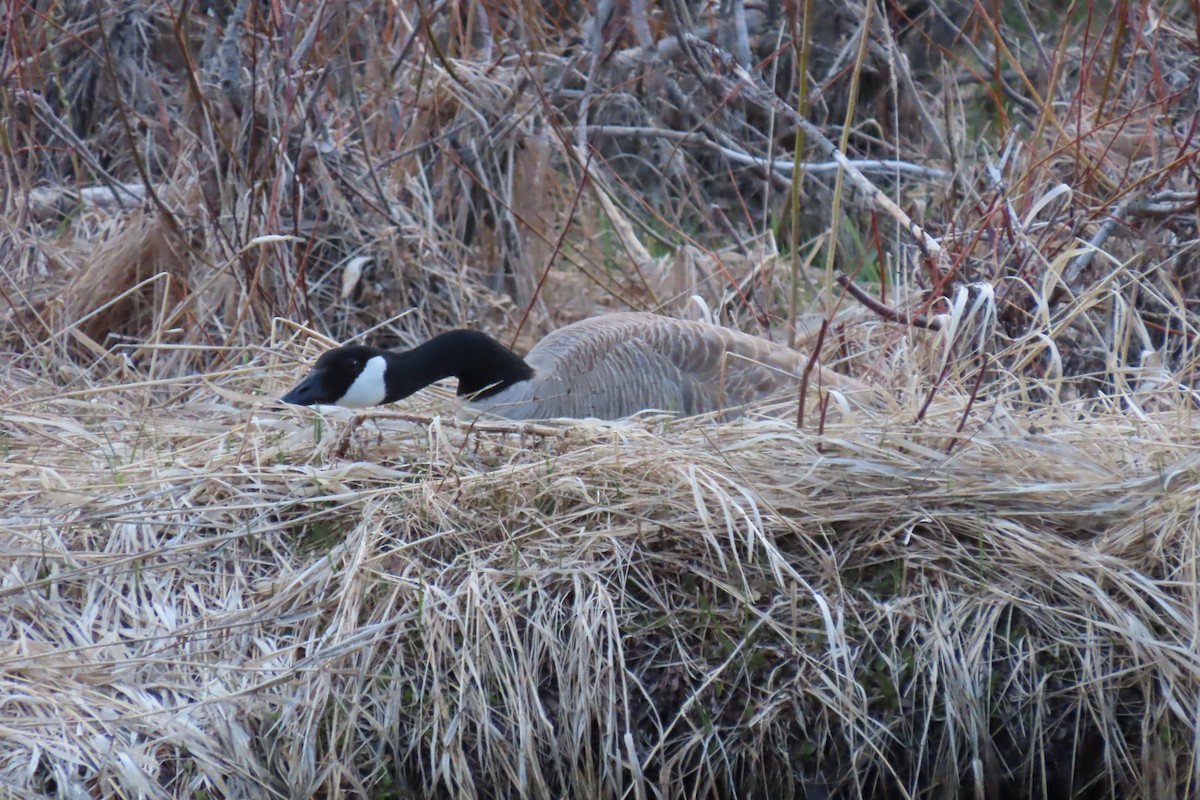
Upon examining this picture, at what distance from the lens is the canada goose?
408cm

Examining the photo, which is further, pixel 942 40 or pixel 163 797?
pixel 942 40

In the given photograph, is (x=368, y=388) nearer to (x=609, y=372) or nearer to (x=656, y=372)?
(x=609, y=372)

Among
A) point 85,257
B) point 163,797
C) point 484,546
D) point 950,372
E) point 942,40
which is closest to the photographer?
point 163,797

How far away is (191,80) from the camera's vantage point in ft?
14.8

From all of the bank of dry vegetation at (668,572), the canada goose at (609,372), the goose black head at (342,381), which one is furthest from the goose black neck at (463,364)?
the bank of dry vegetation at (668,572)

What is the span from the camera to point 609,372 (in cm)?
416

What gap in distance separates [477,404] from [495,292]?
1413 millimetres

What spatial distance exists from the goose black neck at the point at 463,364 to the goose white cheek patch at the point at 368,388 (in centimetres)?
8

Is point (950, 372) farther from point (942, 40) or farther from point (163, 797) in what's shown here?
point (942, 40)

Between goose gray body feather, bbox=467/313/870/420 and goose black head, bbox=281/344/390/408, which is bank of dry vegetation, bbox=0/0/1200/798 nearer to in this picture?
goose black head, bbox=281/344/390/408

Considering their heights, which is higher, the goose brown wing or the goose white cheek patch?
the goose white cheek patch

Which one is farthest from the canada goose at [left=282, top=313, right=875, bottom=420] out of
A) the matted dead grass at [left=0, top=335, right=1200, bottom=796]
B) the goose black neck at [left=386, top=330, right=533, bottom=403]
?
the matted dead grass at [left=0, top=335, right=1200, bottom=796]

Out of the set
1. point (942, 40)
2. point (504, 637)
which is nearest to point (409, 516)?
point (504, 637)

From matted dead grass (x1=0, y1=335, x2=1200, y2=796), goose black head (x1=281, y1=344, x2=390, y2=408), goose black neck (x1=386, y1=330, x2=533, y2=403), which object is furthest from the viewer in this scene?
goose black neck (x1=386, y1=330, x2=533, y2=403)
